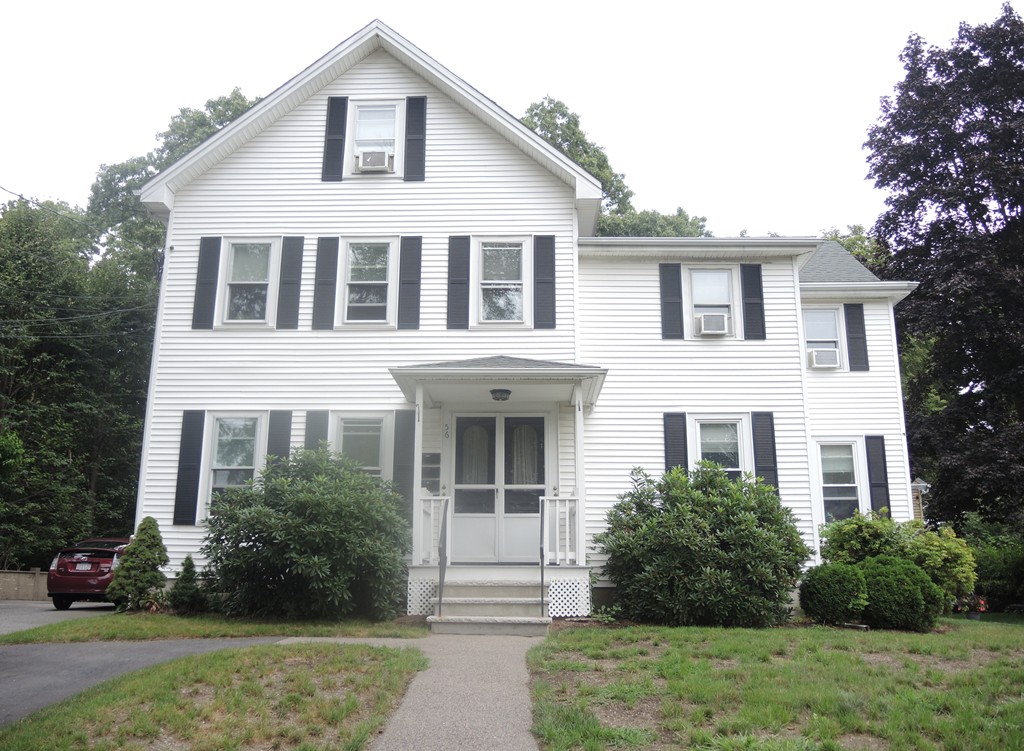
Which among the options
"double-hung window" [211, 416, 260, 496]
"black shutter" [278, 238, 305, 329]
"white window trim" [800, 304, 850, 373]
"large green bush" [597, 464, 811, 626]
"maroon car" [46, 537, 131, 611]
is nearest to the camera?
"large green bush" [597, 464, 811, 626]

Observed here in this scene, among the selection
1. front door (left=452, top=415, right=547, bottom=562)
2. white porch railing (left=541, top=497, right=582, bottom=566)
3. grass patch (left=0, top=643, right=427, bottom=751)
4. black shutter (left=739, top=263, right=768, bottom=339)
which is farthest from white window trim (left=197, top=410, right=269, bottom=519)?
black shutter (left=739, top=263, right=768, bottom=339)

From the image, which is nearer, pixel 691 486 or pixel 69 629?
pixel 69 629

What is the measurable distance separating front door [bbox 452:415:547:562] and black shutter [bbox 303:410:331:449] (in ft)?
6.63

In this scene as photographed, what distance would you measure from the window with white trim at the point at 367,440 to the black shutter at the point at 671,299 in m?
4.76

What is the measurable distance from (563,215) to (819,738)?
921 centimetres

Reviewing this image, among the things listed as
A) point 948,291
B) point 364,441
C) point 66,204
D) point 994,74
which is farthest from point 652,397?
point 66,204

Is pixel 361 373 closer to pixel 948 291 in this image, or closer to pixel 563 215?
pixel 563 215

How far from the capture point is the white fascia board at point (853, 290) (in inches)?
560

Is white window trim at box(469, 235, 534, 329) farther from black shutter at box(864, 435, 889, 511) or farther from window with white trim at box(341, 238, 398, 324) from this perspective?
black shutter at box(864, 435, 889, 511)

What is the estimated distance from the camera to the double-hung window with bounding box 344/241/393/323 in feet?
42.1

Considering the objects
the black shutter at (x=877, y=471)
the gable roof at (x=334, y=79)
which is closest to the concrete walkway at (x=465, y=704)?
the gable roof at (x=334, y=79)

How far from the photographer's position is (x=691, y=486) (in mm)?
11211

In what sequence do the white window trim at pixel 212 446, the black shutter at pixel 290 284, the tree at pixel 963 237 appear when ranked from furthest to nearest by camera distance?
the tree at pixel 963 237 < the black shutter at pixel 290 284 < the white window trim at pixel 212 446

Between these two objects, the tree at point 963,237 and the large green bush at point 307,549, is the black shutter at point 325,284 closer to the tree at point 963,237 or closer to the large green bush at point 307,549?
the large green bush at point 307,549
